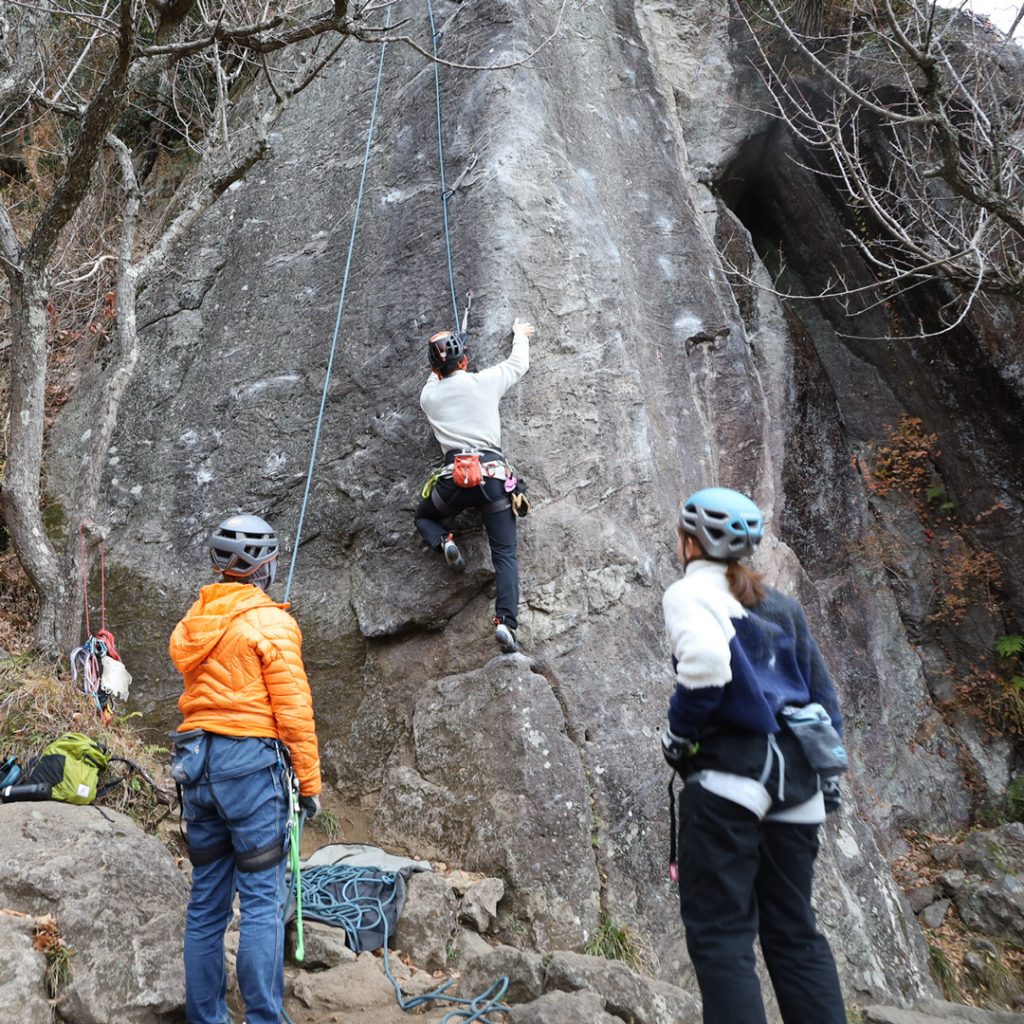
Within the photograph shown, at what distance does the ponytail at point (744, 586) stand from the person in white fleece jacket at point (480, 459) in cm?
282

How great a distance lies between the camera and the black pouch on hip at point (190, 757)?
3779mm

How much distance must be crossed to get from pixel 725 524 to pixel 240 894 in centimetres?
246

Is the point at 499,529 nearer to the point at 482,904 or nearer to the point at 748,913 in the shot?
the point at 482,904

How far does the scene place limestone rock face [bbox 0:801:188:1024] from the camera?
385cm

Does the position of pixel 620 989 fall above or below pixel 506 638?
below

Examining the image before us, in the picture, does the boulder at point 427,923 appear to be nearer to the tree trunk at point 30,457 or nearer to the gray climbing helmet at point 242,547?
the gray climbing helmet at point 242,547

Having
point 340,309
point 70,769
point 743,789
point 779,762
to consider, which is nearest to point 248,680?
point 70,769

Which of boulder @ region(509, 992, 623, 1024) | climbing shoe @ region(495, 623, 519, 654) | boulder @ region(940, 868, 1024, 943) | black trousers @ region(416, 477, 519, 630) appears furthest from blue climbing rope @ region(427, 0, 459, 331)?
boulder @ region(940, 868, 1024, 943)

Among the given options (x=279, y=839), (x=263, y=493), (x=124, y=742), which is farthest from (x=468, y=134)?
(x=279, y=839)

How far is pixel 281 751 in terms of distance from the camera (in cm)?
390

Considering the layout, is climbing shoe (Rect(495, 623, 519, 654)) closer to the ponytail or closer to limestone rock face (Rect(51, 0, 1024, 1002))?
limestone rock face (Rect(51, 0, 1024, 1002))

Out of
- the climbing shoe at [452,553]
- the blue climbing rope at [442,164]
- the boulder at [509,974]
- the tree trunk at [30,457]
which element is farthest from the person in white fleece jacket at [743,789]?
the tree trunk at [30,457]

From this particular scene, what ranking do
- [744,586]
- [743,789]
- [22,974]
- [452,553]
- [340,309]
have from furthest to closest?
[340,309], [452,553], [22,974], [744,586], [743,789]

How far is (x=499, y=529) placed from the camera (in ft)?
20.6
